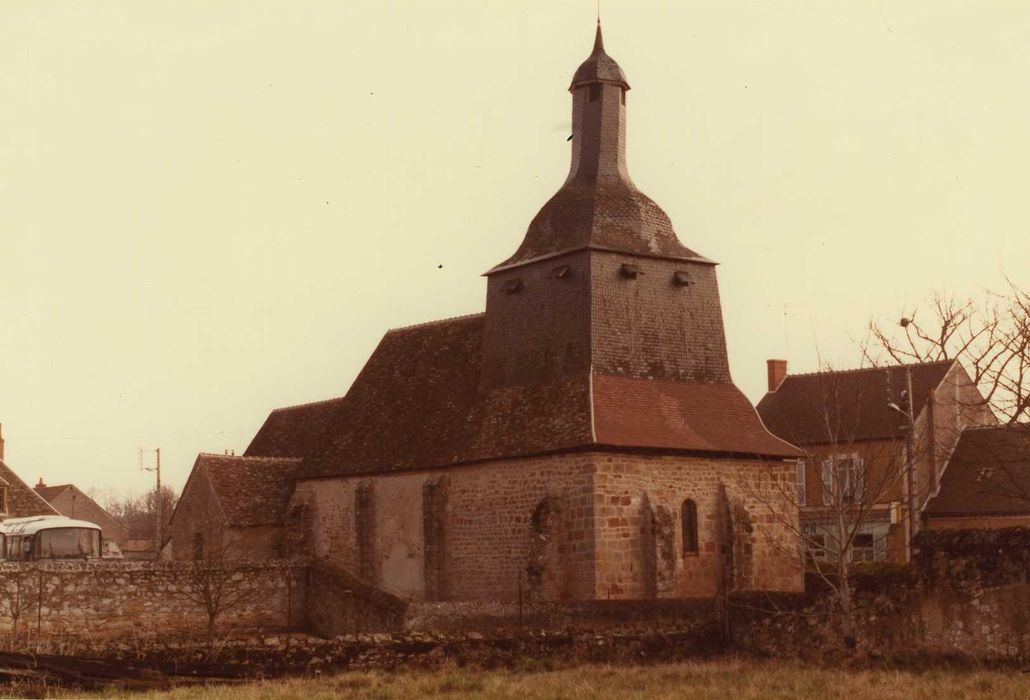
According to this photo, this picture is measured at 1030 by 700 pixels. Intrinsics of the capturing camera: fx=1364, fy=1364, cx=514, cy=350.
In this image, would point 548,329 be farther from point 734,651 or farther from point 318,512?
point 734,651

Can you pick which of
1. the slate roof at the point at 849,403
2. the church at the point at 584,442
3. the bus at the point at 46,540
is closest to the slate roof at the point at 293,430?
the church at the point at 584,442

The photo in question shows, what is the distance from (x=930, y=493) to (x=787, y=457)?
13.7 meters

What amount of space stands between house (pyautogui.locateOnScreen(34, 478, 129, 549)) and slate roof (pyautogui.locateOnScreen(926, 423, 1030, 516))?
59.8m

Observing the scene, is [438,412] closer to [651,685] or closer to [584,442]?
[584,442]

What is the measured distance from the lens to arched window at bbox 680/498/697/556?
1307 inches

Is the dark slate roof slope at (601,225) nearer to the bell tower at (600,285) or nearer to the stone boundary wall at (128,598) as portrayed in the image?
the bell tower at (600,285)

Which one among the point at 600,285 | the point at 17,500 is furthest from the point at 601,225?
the point at 17,500

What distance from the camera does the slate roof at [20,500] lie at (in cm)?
4578

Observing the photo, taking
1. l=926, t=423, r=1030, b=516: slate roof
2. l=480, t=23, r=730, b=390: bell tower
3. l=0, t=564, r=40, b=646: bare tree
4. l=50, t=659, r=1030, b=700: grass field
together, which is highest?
l=480, t=23, r=730, b=390: bell tower

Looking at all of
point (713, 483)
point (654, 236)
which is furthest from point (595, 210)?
point (713, 483)

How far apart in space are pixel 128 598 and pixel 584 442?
36.4 ft

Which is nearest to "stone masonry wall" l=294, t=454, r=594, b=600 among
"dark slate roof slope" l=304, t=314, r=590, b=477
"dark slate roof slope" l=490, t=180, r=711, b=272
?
"dark slate roof slope" l=304, t=314, r=590, b=477

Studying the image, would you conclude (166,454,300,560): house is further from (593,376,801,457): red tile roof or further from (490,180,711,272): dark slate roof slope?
(593,376,801,457): red tile roof

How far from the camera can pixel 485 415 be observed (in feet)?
118
